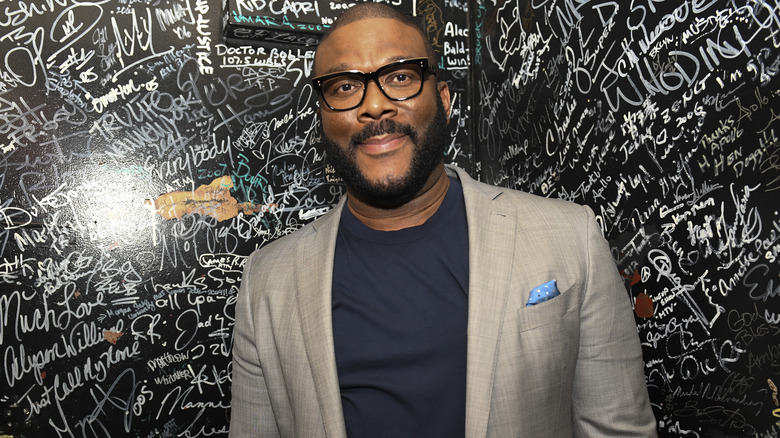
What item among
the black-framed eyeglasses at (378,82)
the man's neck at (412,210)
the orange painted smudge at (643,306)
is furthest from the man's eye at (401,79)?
the orange painted smudge at (643,306)

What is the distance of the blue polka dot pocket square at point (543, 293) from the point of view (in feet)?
4.23

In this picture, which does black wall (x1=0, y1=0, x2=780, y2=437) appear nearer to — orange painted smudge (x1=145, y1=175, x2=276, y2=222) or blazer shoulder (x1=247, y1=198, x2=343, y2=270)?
orange painted smudge (x1=145, y1=175, x2=276, y2=222)

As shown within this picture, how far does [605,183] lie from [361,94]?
2.68ft

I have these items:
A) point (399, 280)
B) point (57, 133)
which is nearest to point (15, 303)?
point (57, 133)

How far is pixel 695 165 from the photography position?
51.6 inches

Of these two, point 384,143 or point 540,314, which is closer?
point 540,314

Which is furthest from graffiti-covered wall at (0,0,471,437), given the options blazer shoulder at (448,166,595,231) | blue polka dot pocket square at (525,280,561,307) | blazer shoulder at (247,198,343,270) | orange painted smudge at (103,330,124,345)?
blue polka dot pocket square at (525,280,561,307)

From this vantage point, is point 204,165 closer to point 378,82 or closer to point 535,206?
point 378,82

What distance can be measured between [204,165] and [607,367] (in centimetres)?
178

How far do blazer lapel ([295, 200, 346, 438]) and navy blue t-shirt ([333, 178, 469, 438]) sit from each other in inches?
1.5

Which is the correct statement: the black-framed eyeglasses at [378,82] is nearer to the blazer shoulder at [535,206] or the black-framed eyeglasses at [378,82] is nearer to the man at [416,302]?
the man at [416,302]

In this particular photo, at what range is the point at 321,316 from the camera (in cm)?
139

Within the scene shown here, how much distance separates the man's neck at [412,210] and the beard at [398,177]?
18mm

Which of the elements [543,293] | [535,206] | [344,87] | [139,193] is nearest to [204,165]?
[139,193]
